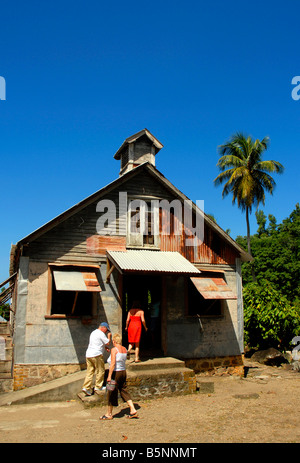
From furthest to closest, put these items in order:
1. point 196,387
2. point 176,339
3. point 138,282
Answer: point 138,282 → point 176,339 → point 196,387

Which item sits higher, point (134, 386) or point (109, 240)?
point (109, 240)

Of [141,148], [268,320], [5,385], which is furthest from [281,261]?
[5,385]

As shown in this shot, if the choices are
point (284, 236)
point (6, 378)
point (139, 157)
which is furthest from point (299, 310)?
point (284, 236)

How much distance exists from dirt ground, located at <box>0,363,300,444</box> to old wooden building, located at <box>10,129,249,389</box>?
74.3 inches

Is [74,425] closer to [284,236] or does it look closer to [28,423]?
[28,423]

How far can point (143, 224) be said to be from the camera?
1338cm

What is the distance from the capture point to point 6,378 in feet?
37.2

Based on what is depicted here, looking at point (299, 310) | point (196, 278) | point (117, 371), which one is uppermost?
point (196, 278)

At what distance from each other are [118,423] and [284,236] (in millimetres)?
29288

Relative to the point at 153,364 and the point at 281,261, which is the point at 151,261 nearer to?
the point at 153,364

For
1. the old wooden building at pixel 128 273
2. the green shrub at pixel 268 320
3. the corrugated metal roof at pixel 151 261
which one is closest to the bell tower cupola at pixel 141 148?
the old wooden building at pixel 128 273

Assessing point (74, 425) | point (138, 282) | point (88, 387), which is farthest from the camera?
point (138, 282)

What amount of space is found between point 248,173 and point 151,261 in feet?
69.3

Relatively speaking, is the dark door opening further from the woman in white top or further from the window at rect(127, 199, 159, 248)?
the woman in white top
